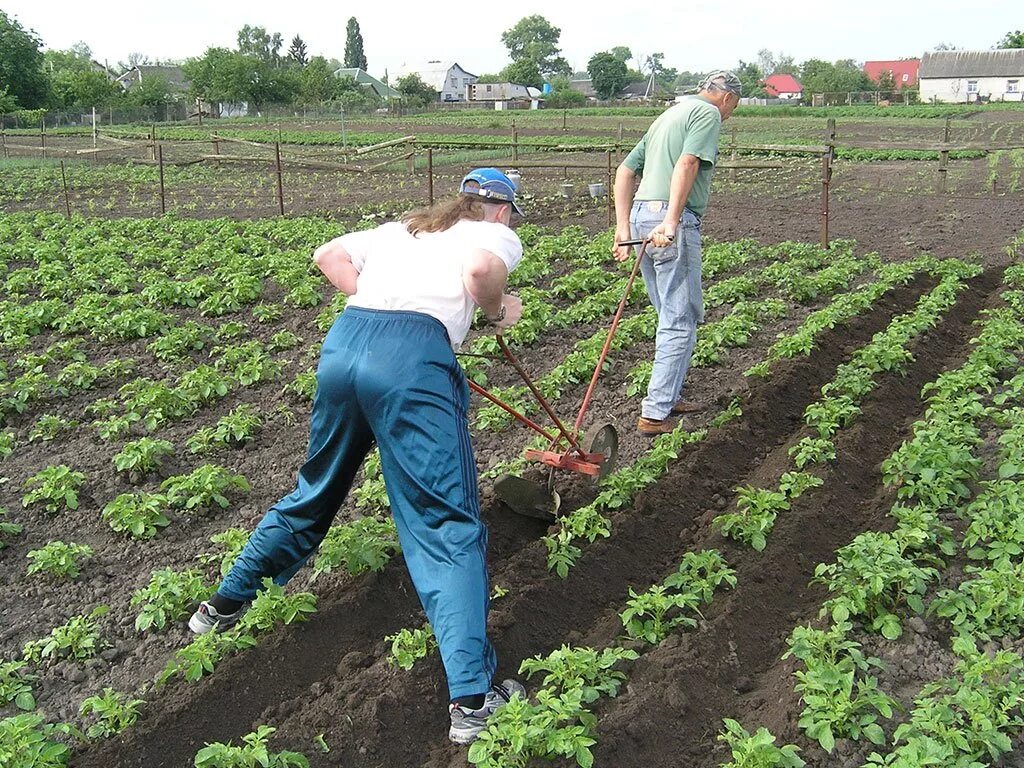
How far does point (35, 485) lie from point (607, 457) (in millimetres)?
3307

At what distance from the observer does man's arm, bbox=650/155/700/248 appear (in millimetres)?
5586

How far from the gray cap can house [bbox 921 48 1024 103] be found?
8177cm

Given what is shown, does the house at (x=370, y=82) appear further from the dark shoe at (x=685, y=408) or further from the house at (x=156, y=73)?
the dark shoe at (x=685, y=408)

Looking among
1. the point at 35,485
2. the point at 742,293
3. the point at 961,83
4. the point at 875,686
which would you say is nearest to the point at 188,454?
the point at 35,485

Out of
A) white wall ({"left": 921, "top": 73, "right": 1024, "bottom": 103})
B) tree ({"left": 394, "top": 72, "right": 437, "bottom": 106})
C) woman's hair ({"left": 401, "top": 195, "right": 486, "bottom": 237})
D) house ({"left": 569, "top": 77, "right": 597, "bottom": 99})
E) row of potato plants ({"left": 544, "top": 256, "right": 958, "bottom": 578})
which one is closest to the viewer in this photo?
woman's hair ({"left": 401, "top": 195, "right": 486, "bottom": 237})

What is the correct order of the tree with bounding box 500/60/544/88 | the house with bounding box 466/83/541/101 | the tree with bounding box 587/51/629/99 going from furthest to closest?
the tree with bounding box 500/60/544/88 → the house with bounding box 466/83/541/101 → the tree with bounding box 587/51/629/99

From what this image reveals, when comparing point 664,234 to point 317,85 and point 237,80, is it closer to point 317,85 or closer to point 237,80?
point 237,80

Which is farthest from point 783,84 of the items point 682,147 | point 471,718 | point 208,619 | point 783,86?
point 471,718

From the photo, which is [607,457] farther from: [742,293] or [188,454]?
[742,293]

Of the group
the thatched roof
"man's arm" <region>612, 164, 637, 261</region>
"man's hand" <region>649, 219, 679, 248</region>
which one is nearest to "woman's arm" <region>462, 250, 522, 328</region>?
"man's hand" <region>649, 219, 679, 248</region>

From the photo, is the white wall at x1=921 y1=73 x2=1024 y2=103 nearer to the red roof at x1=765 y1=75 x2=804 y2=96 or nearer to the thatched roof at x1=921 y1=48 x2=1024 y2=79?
the thatched roof at x1=921 y1=48 x2=1024 y2=79

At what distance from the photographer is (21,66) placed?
5678 centimetres

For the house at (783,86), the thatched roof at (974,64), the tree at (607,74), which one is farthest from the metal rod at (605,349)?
the house at (783,86)

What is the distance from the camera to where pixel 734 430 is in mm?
6090
